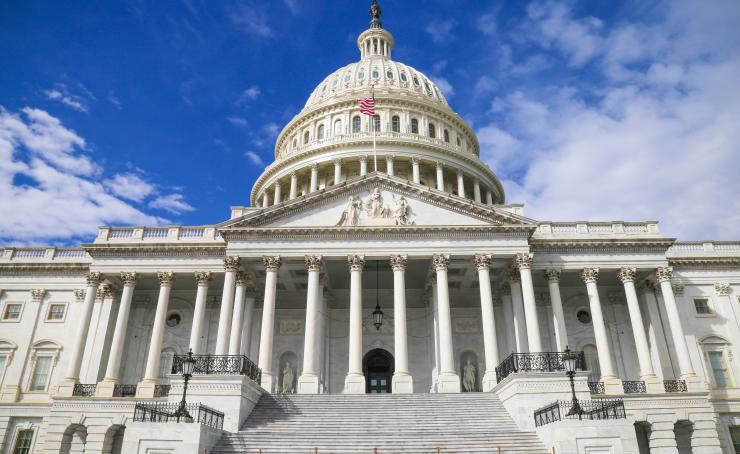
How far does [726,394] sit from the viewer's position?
36.2 metres

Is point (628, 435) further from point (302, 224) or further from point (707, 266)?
point (707, 266)

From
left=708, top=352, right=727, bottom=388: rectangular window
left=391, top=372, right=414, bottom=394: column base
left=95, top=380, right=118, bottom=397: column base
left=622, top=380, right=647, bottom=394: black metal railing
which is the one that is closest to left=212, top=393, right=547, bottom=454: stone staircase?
left=391, top=372, right=414, bottom=394: column base

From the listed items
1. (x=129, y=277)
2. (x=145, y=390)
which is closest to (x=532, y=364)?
(x=145, y=390)

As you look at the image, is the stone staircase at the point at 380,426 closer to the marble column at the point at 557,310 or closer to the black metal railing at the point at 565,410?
the black metal railing at the point at 565,410

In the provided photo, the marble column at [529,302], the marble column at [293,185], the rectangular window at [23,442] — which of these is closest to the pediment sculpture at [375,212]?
the marble column at [529,302]

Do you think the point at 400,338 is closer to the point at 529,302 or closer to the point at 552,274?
the point at 529,302

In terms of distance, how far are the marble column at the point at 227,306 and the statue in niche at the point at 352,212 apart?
→ 284 inches

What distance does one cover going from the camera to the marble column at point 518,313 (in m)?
35.4

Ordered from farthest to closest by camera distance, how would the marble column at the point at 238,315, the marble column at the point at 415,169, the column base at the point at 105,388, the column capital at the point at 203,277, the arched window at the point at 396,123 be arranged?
1. the arched window at the point at 396,123
2. the marble column at the point at 415,169
3. the column capital at the point at 203,277
4. the column base at the point at 105,388
5. the marble column at the point at 238,315

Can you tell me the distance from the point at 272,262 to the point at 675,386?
26057 mm

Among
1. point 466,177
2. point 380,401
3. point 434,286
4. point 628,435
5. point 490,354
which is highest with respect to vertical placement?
point 466,177

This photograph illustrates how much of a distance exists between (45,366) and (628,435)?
37.5 m

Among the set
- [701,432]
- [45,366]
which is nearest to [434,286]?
[701,432]

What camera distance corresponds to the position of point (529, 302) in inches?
1308
